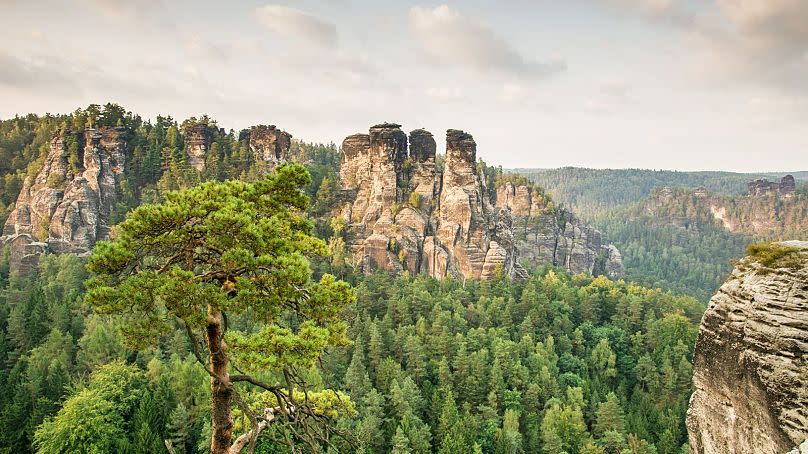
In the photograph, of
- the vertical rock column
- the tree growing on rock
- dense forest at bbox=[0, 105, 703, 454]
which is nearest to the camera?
the tree growing on rock

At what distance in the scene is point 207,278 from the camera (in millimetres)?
9062

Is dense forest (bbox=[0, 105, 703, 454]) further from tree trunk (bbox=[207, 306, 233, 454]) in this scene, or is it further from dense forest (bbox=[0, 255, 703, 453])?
tree trunk (bbox=[207, 306, 233, 454])

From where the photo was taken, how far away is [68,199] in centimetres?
6888

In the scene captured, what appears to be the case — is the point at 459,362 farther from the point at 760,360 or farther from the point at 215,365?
the point at 215,365

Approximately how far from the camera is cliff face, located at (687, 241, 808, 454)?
12.0 meters

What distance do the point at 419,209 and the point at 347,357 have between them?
107ft

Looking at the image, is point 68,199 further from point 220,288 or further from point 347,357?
point 220,288

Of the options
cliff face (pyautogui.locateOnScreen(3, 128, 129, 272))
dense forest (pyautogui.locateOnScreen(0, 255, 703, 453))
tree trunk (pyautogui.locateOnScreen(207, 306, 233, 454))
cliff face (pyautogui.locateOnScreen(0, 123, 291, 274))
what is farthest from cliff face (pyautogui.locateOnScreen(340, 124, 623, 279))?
tree trunk (pyautogui.locateOnScreen(207, 306, 233, 454))

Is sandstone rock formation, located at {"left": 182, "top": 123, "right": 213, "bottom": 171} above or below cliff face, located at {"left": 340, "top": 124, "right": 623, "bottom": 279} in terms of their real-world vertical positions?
above

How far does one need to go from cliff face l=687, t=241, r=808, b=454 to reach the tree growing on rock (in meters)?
11.1

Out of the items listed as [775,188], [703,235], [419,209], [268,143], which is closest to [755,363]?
[419,209]

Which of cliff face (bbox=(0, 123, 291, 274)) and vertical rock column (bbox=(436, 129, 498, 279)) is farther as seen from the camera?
vertical rock column (bbox=(436, 129, 498, 279))

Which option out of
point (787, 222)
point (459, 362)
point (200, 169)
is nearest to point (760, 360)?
point (459, 362)

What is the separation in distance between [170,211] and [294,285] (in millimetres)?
2613
